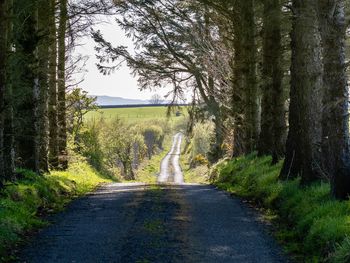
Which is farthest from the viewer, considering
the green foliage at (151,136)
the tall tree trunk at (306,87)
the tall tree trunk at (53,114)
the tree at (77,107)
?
the green foliage at (151,136)

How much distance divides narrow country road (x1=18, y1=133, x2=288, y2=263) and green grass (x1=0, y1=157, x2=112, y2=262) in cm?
31

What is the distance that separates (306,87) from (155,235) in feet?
19.4

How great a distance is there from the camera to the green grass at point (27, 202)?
869 cm

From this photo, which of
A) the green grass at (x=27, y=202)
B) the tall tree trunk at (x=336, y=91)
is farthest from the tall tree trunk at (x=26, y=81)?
the tall tree trunk at (x=336, y=91)

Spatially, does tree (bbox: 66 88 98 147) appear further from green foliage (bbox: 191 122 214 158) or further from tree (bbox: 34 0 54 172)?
green foliage (bbox: 191 122 214 158)

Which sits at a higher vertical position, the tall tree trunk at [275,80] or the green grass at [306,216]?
the tall tree trunk at [275,80]

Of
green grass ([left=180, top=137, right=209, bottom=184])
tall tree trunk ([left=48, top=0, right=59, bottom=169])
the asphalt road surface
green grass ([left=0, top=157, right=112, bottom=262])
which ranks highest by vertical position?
tall tree trunk ([left=48, top=0, right=59, bottom=169])

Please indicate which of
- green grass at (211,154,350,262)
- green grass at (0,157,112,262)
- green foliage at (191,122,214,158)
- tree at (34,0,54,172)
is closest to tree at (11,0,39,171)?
tree at (34,0,54,172)

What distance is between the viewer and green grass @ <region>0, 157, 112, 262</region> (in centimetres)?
869

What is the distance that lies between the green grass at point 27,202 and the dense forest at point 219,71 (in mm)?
742

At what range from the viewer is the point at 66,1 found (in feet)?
58.0

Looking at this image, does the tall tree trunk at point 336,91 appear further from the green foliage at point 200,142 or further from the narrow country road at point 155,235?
the green foliage at point 200,142

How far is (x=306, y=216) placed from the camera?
9406 mm

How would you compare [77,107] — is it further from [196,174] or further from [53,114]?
[196,174]
